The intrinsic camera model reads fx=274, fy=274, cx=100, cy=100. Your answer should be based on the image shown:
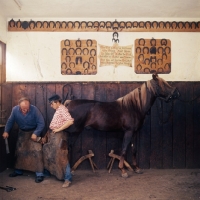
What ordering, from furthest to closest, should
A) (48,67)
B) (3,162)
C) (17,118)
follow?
(48,67)
(3,162)
(17,118)

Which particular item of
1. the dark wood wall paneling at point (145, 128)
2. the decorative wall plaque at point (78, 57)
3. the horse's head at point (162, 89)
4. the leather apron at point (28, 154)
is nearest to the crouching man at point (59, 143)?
the leather apron at point (28, 154)

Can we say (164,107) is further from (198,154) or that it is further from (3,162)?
(3,162)

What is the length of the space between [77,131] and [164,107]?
2.07 meters

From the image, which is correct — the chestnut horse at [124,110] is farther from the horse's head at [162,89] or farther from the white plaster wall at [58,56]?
the white plaster wall at [58,56]

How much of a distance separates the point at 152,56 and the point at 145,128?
5.51ft

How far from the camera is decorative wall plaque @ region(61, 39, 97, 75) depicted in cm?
632

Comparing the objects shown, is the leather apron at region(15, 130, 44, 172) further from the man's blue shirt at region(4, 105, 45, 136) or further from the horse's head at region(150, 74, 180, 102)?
the horse's head at region(150, 74, 180, 102)

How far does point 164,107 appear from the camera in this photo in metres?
6.19

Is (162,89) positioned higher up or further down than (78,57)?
further down

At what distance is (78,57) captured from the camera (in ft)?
20.8

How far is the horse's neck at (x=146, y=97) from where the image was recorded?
552cm

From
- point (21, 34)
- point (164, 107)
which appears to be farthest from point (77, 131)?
point (21, 34)

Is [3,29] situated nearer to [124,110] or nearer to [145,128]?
[124,110]

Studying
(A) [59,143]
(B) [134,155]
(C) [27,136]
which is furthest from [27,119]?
(B) [134,155]
